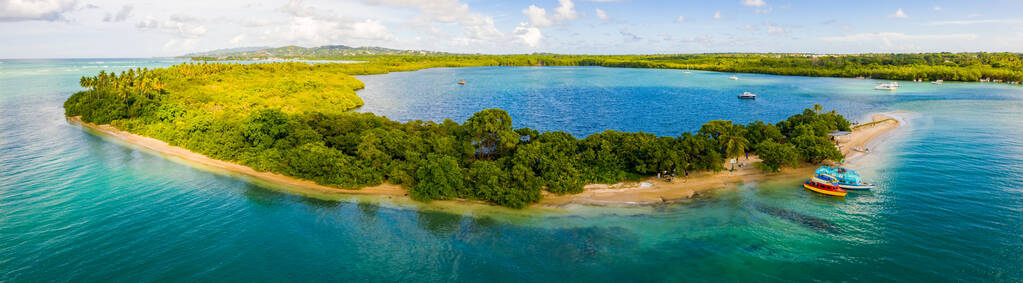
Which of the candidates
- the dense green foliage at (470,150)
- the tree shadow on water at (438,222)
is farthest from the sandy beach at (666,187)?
the tree shadow on water at (438,222)

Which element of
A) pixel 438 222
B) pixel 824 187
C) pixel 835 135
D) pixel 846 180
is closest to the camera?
pixel 438 222

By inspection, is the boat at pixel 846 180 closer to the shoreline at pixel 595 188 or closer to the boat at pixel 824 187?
the boat at pixel 824 187

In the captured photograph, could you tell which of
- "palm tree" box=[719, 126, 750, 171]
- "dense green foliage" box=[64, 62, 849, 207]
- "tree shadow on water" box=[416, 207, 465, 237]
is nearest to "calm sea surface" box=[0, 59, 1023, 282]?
"tree shadow on water" box=[416, 207, 465, 237]

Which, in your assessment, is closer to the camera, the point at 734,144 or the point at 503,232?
the point at 503,232

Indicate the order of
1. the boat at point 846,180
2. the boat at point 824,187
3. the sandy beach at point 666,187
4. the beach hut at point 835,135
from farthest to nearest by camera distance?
the beach hut at point 835,135, the boat at point 846,180, the boat at point 824,187, the sandy beach at point 666,187

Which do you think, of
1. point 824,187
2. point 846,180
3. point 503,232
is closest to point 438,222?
point 503,232

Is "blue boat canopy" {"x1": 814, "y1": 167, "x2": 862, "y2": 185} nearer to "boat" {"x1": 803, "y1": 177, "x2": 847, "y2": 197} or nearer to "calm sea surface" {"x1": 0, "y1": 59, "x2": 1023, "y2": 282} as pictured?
"boat" {"x1": 803, "y1": 177, "x2": 847, "y2": 197}

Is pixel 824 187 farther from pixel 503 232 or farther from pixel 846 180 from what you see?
pixel 503 232

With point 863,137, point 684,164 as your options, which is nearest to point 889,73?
point 863,137

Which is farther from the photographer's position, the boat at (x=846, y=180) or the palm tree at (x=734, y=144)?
the palm tree at (x=734, y=144)
